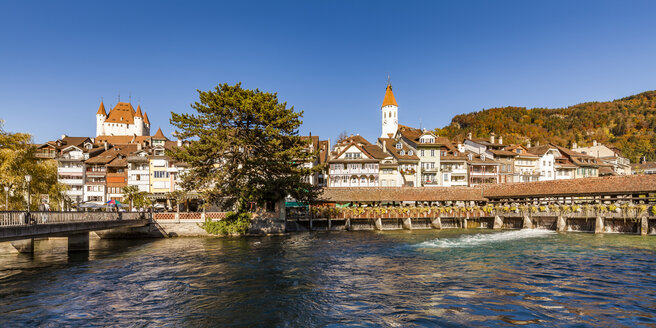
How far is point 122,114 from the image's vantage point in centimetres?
16762

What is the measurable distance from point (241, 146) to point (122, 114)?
144 metres

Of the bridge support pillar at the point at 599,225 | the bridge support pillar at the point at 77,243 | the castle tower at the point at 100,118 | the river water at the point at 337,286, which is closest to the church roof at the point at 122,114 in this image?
the castle tower at the point at 100,118

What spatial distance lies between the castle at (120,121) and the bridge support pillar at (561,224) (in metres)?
158

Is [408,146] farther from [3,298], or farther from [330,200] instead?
[3,298]

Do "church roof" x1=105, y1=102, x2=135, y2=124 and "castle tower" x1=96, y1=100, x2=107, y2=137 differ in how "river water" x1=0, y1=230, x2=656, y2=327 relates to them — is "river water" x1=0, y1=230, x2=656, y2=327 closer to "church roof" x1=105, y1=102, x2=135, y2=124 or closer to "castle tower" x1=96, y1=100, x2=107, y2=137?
"church roof" x1=105, y1=102, x2=135, y2=124

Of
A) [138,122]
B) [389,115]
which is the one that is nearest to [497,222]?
[389,115]

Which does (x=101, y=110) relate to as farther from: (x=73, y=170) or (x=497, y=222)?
(x=497, y=222)

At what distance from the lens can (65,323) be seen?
592 inches

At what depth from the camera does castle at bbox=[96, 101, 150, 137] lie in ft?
538

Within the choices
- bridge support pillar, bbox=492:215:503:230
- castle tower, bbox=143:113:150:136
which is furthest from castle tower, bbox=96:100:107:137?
bridge support pillar, bbox=492:215:503:230

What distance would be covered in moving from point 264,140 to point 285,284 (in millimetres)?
26824

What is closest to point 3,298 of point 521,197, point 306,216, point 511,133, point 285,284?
point 285,284

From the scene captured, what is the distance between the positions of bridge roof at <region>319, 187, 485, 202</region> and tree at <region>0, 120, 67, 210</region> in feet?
103

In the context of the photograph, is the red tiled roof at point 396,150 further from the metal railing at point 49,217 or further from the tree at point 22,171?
the tree at point 22,171
